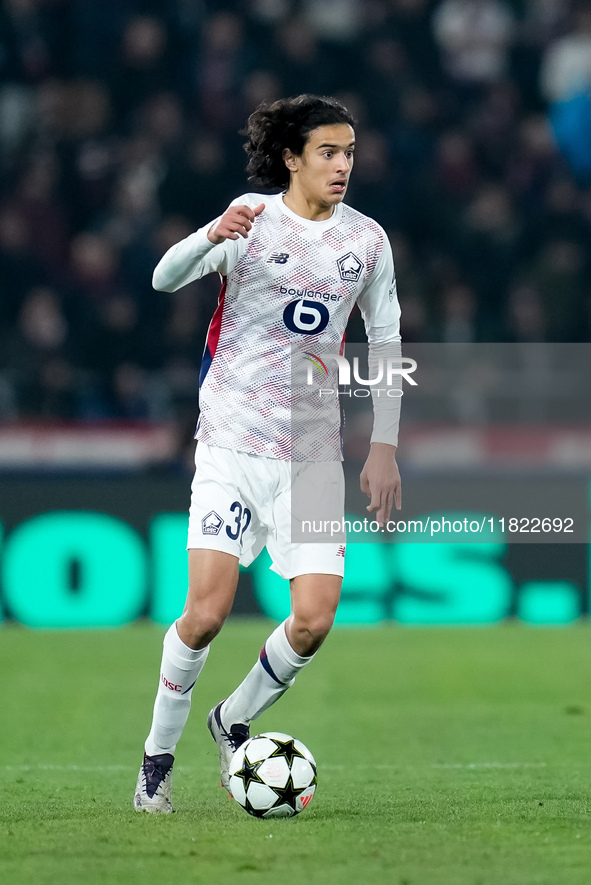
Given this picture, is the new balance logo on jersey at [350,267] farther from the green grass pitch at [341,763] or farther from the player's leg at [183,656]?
the green grass pitch at [341,763]

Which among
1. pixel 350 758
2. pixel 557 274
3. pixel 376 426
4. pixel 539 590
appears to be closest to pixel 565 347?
pixel 557 274

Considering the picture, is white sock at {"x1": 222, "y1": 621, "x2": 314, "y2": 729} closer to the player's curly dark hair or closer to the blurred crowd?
the player's curly dark hair

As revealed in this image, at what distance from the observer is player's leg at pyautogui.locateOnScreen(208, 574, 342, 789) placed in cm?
428

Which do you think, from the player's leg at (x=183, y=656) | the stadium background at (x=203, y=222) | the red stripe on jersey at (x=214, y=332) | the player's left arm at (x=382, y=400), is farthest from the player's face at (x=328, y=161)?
the stadium background at (x=203, y=222)

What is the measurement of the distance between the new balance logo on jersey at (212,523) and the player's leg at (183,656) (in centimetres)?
6

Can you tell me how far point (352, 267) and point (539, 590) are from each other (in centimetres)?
624

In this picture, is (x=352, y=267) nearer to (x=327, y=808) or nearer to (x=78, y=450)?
(x=327, y=808)

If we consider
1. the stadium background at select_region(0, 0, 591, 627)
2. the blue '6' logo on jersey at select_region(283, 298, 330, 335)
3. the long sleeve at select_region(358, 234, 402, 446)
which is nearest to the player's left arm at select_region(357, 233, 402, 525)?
the long sleeve at select_region(358, 234, 402, 446)

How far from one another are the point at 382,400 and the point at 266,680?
0.99 meters

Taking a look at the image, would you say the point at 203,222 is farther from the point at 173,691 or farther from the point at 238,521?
the point at 173,691

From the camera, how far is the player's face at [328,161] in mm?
4316

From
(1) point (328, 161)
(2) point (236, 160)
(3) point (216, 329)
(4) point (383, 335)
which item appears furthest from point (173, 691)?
(2) point (236, 160)

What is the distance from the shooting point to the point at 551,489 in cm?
1009

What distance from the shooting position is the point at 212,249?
4188mm
